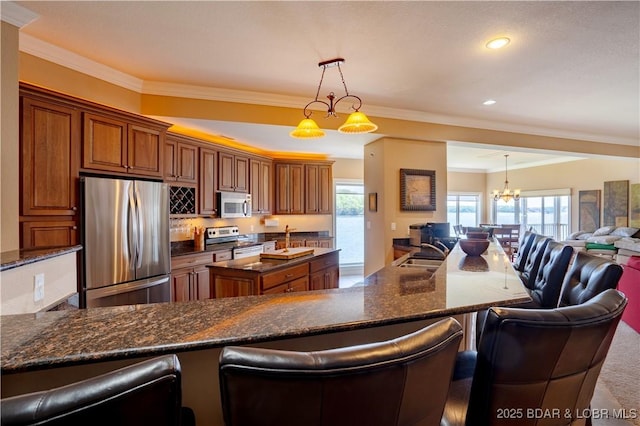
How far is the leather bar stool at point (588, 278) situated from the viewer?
56.2 inches

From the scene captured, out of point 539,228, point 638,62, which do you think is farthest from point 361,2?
point 539,228

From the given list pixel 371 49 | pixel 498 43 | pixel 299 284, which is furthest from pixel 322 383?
pixel 498 43

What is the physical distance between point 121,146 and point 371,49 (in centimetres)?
257

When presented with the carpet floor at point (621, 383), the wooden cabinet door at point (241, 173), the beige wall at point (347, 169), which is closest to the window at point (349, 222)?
the beige wall at point (347, 169)

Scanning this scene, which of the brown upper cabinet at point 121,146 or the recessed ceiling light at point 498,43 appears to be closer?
the recessed ceiling light at point 498,43

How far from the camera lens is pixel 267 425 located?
584 mm

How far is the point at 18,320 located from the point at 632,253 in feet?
18.9

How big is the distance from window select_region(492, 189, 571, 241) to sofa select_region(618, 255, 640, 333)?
4975mm

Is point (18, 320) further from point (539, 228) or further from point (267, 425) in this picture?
point (539, 228)

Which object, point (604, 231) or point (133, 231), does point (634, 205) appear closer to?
point (604, 231)

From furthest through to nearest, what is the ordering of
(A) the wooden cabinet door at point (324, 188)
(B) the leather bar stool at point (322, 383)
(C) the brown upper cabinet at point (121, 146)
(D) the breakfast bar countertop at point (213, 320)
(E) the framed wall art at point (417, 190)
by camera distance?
(A) the wooden cabinet door at point (324, 188) → (E) the framed wall art at point (417, 190) → (C) the brown upper cabinet at point (121, 146) → (D) the breakfast bar countertop at point (213, 320) → (B) the leather bar stool at point (322, 383)

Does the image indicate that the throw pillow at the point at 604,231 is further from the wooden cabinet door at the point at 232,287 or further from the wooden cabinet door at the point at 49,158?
the wooden cabinet door at the point at 49,158

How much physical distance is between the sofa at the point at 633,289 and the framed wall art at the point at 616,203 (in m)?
4.50

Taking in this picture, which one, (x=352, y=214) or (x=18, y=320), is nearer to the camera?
(x=18, y=320)
